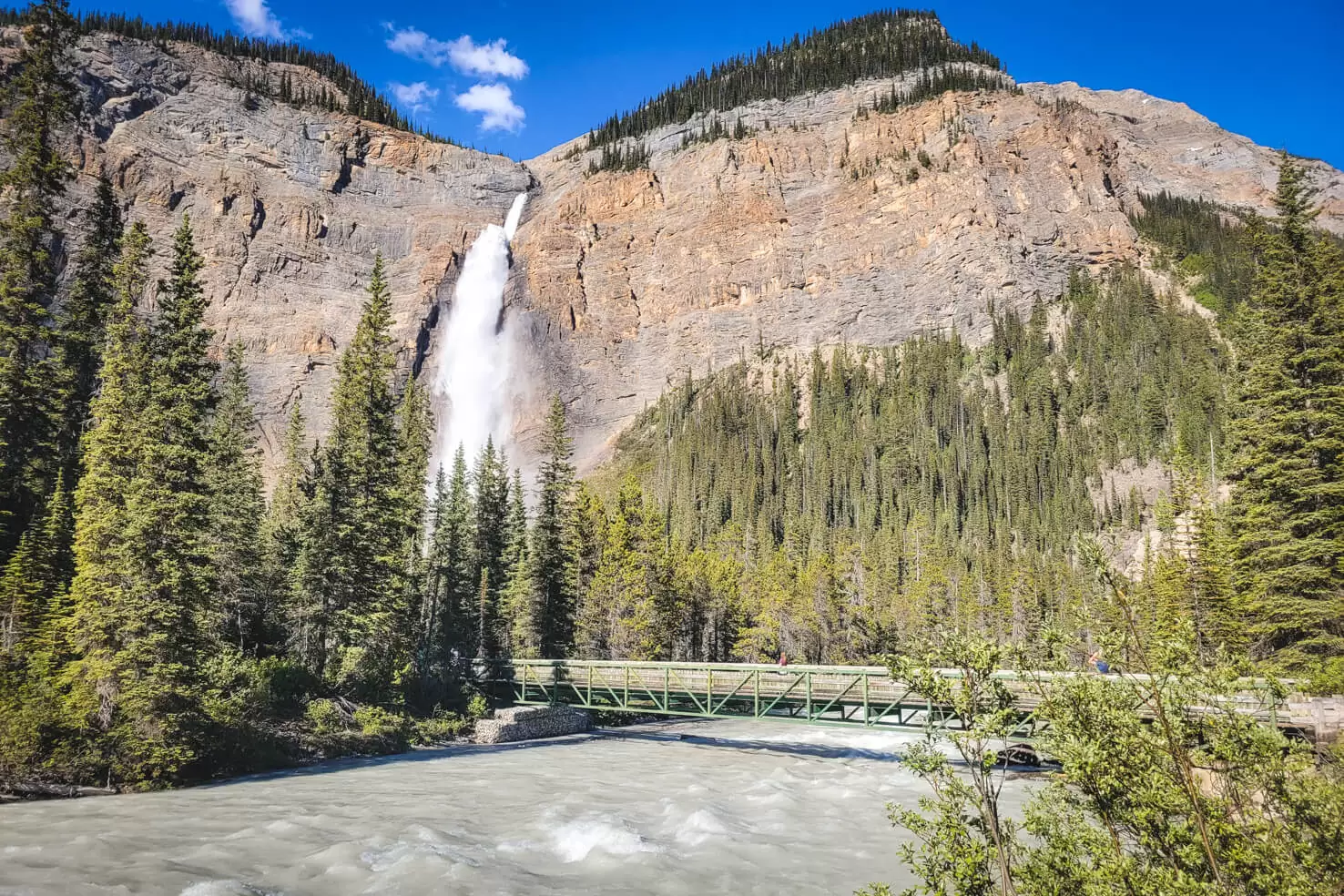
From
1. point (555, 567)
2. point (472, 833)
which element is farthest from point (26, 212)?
point (555, 567)

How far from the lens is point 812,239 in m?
134

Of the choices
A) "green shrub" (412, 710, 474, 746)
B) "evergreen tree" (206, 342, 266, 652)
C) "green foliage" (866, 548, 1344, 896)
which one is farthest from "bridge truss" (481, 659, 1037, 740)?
"green foliage" (866, 548, 1344, 896)

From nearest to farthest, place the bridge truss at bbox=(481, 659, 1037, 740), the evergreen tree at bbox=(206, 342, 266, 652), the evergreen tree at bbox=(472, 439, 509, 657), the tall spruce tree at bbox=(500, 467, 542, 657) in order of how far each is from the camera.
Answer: the bridge truss at bbox=(481, 659, 1037, 740)
the evergreen tree at bbox=(206, 342, 266, 652)
the tall spruce tree at bbox=(500, 467, 542, 657)
the evergreen tree at bbox=(472, 439, 509, 657)

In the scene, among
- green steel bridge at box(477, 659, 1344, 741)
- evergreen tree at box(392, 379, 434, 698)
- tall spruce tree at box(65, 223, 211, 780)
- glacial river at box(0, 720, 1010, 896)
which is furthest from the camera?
evergreen tree at box(392, 379, 434, 698)

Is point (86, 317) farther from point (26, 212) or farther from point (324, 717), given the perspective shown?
point (324, 717)

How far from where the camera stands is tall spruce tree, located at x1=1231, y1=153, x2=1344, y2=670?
66.0ft

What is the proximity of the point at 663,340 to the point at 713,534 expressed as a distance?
55254mm

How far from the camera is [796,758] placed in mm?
27281

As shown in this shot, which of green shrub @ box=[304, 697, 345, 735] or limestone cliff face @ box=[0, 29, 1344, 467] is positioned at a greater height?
limestone cliff face @ box=[0, 29, 1344, 467]

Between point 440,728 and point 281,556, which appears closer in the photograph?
point 440,728

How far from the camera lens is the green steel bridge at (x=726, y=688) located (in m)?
26.8

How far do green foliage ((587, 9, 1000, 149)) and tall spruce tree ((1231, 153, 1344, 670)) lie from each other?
148 metres

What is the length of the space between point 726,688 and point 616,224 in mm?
124572

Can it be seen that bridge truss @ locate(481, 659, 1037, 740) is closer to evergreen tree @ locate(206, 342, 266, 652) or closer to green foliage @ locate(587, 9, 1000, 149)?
evergreen tree @ locate(206, 342, 266, 652)
